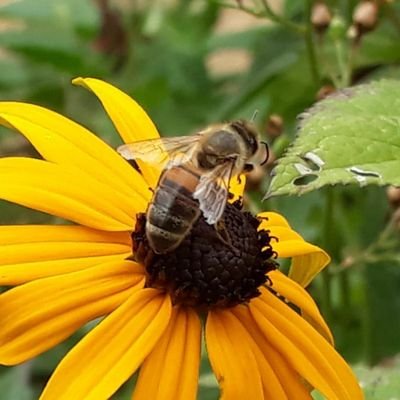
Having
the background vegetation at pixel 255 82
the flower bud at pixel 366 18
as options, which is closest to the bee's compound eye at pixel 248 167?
the background vegetation at pixel 255 82

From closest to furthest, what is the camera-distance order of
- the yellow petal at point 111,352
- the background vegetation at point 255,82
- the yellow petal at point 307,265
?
the yellow petal at point 111,352
the yellow petal at point 307,265
the background vegetation at point 255,82

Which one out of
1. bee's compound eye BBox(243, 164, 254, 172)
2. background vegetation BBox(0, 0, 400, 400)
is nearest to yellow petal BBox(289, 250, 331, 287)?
bee's compound eye BBox(243, 164, 254, 172)

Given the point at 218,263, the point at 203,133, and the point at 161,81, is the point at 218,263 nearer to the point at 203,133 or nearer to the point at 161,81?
the point at 203,133

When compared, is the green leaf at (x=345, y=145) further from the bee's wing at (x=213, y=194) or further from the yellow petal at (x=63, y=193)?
the yellow petal at (x=63, y=193)

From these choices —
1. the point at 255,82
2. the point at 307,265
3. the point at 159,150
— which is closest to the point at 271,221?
the point at 307,265

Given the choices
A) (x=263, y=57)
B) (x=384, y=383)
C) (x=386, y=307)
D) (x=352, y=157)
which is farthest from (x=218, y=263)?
(x=263, y=57)

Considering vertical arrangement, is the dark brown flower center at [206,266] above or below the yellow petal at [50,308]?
below
